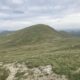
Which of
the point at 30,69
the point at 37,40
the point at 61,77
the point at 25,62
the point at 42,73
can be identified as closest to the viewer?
the point at 61,77

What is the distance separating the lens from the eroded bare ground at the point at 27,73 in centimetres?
5119

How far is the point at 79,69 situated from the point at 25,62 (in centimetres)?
1721

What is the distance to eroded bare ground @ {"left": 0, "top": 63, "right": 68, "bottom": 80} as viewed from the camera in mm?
51188

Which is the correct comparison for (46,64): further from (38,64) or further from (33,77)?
(33,77)

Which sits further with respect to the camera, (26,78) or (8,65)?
(8,65)

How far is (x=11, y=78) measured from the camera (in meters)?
54.7

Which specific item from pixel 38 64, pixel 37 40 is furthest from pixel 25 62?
pixel 37 40

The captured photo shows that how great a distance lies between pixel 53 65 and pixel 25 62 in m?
9.90

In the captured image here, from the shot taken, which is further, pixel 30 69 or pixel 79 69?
pixel 30 69

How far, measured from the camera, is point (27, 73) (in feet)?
180

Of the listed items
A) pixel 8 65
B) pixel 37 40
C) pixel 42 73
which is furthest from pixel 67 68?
pixel 37 40

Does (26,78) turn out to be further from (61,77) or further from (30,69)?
(61,77)

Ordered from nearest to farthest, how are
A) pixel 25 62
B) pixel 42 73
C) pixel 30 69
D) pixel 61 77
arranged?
1. pixel 61 77
2. pixel 42 73
3. pixel 30 69
4. pixel 25 62

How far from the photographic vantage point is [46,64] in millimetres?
58281
